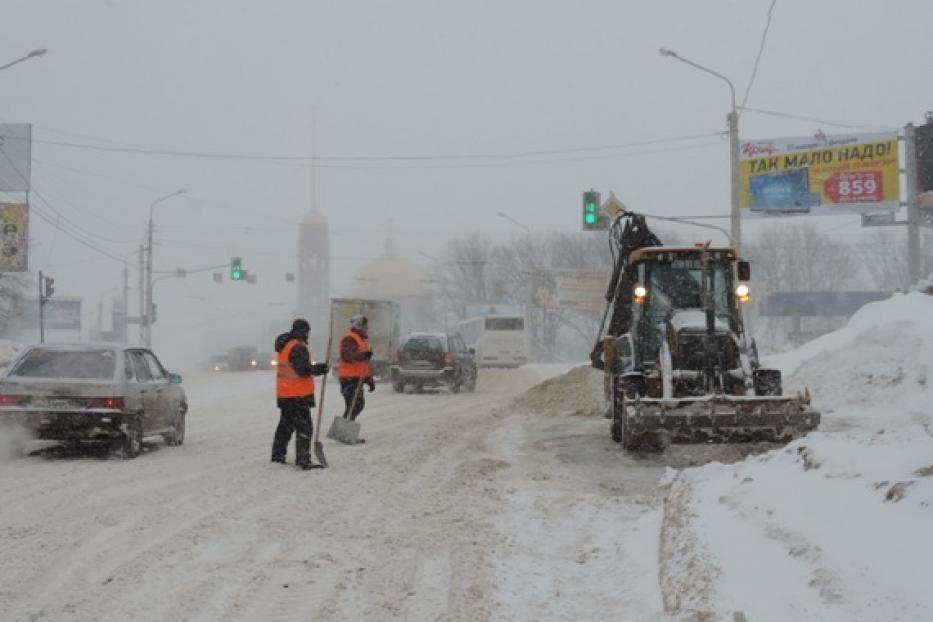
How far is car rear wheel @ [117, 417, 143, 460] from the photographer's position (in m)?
11.5

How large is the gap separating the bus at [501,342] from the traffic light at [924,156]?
2599 cm

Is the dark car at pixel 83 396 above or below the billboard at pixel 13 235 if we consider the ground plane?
below

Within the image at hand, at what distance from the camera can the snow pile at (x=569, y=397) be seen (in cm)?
1992

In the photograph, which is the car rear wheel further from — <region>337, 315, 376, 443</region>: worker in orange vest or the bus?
the bus

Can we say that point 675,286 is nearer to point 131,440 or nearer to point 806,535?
point 131,440

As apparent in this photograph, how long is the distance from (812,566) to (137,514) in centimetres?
547

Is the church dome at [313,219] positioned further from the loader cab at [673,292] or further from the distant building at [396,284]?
the loader cab at [673,292]

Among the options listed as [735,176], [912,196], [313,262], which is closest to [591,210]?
[735,176]

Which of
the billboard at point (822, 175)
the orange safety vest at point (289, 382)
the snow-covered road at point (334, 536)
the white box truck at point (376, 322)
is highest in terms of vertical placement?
the billboard at point (822, 175)

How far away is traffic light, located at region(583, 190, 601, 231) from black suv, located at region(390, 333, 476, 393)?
5.39m

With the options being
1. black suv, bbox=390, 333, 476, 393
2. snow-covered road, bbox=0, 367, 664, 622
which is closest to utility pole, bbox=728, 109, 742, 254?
black suv, bbox=390, 333, 476, 393

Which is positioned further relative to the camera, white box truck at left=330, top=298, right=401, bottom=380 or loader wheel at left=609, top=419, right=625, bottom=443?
white box truck at left=330, top=298, right=401, bottom=380

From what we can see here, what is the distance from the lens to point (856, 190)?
3528 cm

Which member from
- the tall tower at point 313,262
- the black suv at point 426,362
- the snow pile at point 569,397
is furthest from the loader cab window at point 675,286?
the tall tower at point 313,262
